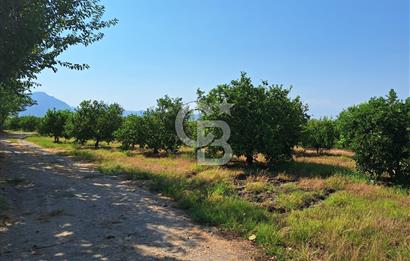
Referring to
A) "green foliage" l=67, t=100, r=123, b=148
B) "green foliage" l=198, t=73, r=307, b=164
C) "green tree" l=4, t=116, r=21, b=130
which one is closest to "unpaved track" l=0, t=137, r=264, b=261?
"green foliage" l=198, t=73, r=307, b=164

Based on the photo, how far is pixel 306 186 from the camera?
11.4m

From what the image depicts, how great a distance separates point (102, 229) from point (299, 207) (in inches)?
178

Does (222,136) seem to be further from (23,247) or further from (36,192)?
(23,247)

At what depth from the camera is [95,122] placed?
3322 cm

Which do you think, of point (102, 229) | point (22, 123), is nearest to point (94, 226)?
point (102, 229)

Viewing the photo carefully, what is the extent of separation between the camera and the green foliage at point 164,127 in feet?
79.4

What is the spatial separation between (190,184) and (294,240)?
5.94 meters

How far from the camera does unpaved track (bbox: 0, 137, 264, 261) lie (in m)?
6.33

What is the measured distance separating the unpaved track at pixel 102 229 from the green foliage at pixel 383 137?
6.80 metres

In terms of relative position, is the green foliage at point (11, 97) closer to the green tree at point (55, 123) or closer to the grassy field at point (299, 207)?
the grassy field at point (299, 207)

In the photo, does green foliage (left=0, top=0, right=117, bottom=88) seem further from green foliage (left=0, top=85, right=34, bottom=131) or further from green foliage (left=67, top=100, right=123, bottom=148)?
green foliage (left=67, top=100, right=123, bottom=148)

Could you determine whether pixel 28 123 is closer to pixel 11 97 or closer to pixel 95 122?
pixel 95 122

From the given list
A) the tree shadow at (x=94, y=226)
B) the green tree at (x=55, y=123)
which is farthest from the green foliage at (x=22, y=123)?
the tree shadow at (x=94, y=226)

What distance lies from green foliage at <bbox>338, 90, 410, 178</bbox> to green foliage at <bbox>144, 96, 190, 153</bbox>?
13.0 metres
